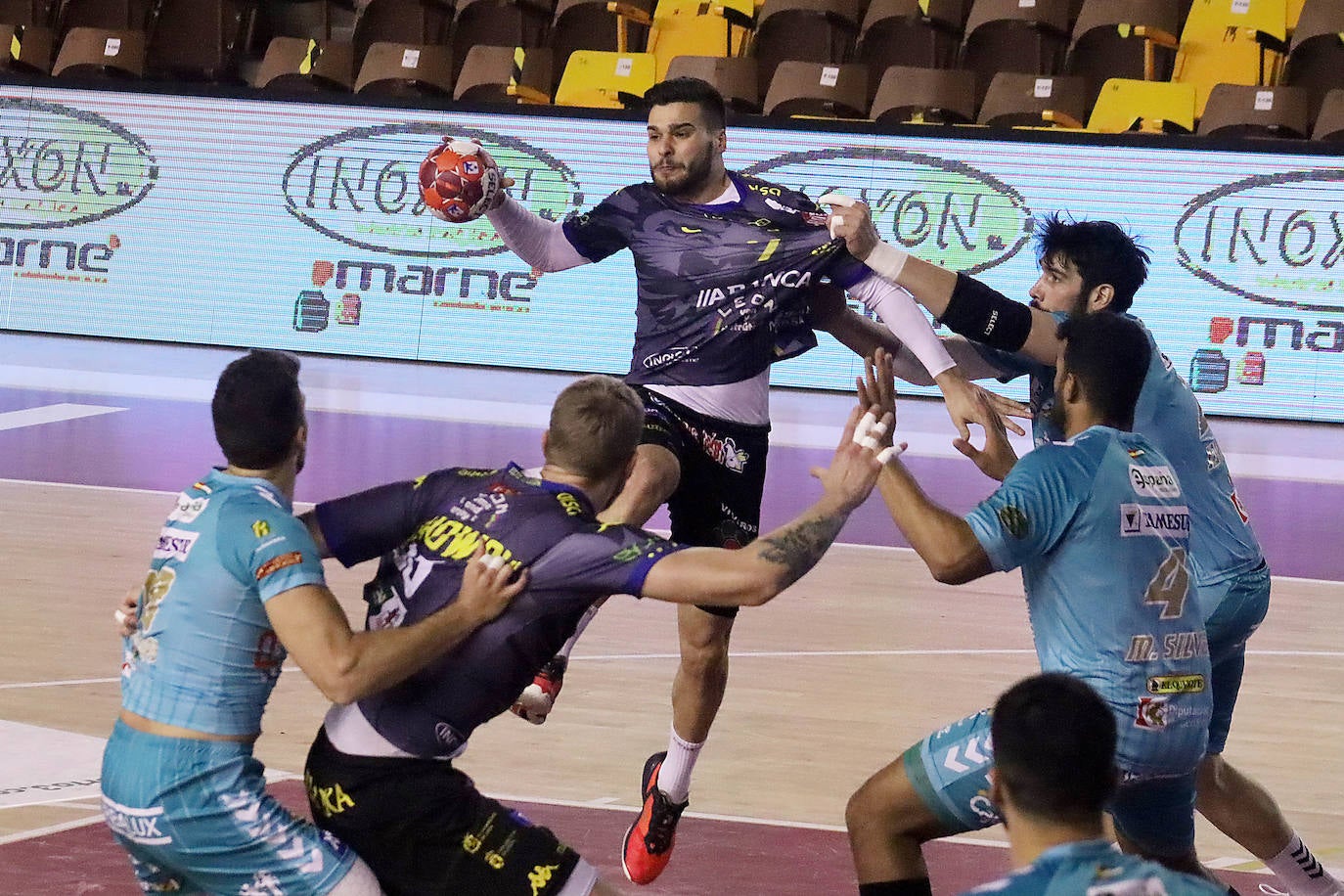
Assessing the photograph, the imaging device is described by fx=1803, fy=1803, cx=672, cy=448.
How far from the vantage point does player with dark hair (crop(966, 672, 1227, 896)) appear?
263 cm

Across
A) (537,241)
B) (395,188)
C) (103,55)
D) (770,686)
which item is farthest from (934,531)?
(103,55)

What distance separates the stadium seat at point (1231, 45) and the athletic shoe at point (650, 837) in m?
12.0

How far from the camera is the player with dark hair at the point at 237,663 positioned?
344cm

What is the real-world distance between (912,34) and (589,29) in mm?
3183

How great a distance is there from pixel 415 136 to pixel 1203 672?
1299cm

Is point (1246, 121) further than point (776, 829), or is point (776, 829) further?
point (1246, 121)

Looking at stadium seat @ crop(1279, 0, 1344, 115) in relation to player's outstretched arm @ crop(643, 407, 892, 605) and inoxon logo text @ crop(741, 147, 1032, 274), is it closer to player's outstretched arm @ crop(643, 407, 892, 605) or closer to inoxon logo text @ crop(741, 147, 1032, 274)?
inoxon logo text @ crop(741, 147, 1032, 274)

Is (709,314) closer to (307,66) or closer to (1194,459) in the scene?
(1194,459)

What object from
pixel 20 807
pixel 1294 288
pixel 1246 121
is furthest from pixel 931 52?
pixel 20 807

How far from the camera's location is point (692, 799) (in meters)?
5.93

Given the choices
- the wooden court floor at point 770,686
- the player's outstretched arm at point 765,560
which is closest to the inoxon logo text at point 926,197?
the wooden court floor at point 770,686

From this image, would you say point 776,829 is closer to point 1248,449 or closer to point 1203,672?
point 1203,672

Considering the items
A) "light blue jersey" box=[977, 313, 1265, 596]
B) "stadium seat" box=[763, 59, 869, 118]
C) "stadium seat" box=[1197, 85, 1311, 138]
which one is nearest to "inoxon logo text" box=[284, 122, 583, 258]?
"stadium seat" box=[763, 59, 869, 118]

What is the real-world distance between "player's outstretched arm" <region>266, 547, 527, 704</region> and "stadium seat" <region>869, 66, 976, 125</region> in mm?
12902
